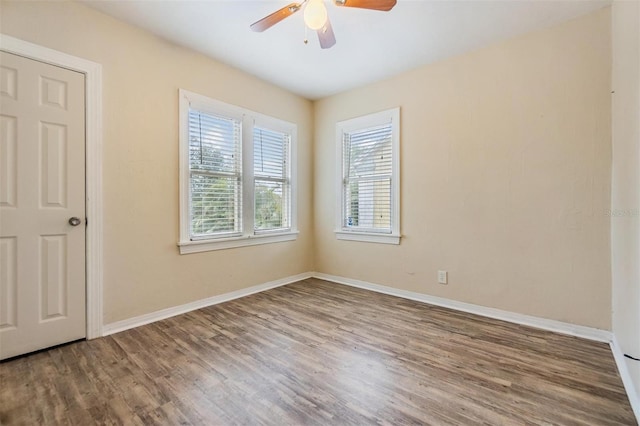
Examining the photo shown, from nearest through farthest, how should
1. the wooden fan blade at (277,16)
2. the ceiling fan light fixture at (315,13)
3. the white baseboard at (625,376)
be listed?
the white baseboard at (625,376)
the ceiling fan light fixture at (315,13)
the wooden fan blade at (277,16)

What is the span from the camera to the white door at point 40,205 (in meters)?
1.99

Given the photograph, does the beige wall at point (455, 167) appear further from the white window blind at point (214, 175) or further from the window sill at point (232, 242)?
the white window blind at point (214, 175)

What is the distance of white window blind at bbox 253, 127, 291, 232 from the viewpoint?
3.66 meters

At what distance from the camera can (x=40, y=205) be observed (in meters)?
2.12

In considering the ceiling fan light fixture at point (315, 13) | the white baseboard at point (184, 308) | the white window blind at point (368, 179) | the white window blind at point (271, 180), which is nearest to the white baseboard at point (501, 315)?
the white window blind at point (368, 179)

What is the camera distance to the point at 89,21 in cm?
233

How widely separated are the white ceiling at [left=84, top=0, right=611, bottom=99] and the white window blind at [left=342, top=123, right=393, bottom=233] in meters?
0.80

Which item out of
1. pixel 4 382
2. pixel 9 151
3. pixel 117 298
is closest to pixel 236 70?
pixel 9 151

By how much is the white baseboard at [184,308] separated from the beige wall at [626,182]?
3219 mm

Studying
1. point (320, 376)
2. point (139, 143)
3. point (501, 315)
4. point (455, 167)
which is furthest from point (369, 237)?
point (139, 143)

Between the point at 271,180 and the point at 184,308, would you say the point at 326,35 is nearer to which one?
the point at 271,180

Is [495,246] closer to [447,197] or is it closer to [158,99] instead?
[447,197]

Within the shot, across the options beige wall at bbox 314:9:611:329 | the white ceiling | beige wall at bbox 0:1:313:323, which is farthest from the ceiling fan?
beige wall at bbox 314:9:611:329

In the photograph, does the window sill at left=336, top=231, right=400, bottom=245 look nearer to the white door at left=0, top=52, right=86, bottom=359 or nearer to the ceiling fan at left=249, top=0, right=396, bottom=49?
the ceiling fan at left=249, top=0, right=396, bottom=49
